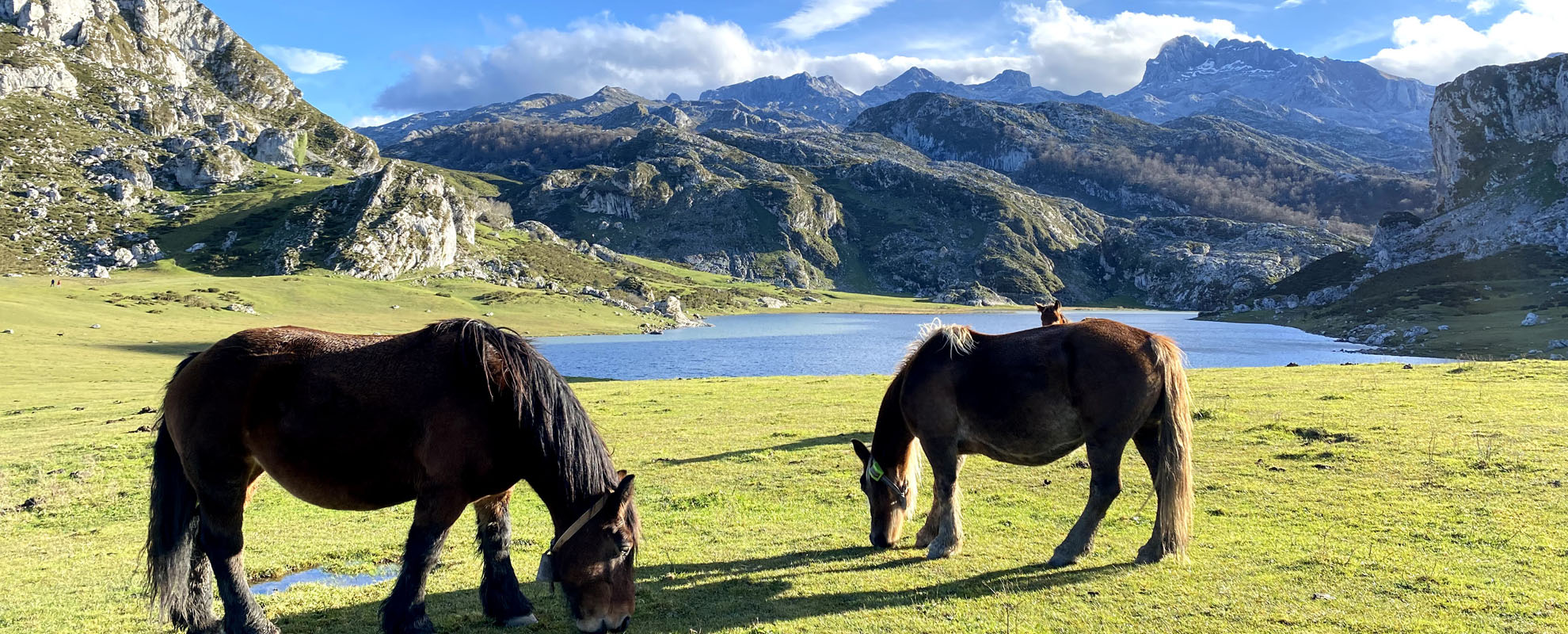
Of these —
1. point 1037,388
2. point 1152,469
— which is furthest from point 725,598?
point 1152,469

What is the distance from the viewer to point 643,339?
108 meters

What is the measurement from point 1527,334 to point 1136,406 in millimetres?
77031

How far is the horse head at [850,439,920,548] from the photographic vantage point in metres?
8.70

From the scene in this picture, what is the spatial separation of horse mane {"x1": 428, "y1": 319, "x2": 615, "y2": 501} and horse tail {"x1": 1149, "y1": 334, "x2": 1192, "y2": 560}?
5.94 meters

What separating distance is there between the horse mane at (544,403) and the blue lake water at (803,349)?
53.6 m

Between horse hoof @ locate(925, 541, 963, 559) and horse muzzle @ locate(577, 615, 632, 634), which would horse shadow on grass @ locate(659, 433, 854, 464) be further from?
horse muzzle @ locate(577, 615, 632, 634)

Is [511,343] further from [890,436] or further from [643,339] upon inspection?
[643,339]

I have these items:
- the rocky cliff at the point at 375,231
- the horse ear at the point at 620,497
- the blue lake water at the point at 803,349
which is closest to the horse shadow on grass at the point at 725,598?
the horse ear at the point at 620,497

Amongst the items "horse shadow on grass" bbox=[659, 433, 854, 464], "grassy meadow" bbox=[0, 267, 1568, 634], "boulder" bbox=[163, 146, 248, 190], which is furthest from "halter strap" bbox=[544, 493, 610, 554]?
"boulder" bbox=[163, 146, 248, 190]

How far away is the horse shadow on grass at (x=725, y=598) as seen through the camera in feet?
21.7

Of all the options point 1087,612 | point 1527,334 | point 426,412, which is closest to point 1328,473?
point 1087,612

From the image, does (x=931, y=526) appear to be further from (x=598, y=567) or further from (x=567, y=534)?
(x=567, y=534)

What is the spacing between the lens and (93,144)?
160 m

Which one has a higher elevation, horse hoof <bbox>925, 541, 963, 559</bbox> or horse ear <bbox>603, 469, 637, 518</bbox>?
horse ear <bbox>603, 469, 637, 518</bbox>
